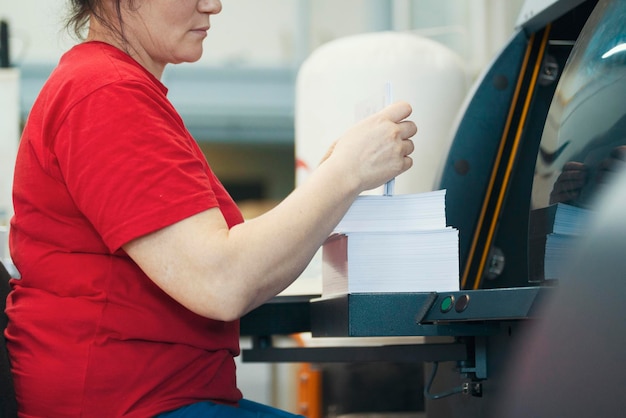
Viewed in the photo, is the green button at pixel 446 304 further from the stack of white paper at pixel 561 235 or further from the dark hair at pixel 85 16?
the dark hair at pixel 85 16

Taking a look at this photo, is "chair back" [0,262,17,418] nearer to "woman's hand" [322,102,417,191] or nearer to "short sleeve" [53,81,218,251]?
"short sleeve" [53,81,218,251]

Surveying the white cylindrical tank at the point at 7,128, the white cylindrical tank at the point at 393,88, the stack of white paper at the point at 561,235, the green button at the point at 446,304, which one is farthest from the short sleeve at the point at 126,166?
the white cylindrical tank at the point at 7,128

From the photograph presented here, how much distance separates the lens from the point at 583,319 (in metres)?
0.94

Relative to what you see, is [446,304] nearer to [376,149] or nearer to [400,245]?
[400,245]

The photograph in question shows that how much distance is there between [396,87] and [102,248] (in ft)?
4.87

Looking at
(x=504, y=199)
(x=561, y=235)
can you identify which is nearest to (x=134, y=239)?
(x=561, y=235)

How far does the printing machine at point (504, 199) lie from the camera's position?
39.9 inches

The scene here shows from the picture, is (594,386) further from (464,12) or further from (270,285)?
(464,12)

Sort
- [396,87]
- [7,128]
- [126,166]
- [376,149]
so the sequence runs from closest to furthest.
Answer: [126,166]
[376,149]
[396,87]
[7,128]

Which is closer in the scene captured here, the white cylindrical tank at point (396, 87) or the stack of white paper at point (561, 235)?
the stack of white paper at point (561, 235)

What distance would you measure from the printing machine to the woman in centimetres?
15

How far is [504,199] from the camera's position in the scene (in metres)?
1.51

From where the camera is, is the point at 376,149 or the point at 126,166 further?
the point at 376,149

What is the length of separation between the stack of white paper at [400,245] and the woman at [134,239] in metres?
0.04
